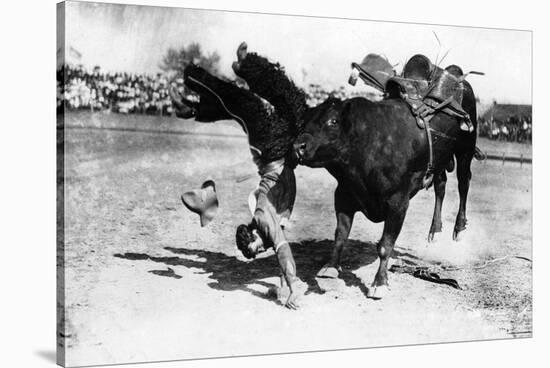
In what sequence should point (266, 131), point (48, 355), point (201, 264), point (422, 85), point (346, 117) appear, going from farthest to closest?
point (422, 85) → point (346, 117) → point (266, 131) → point (201, 264) → point (48, 355)

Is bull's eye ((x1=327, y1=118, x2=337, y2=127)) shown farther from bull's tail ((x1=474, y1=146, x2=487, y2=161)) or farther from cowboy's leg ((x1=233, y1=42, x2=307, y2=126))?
bull's tail ((x1=474, y1=146, x2=487, y2=161))

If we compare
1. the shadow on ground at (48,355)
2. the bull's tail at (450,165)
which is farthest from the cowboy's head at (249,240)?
the bull's tail at (450,165)

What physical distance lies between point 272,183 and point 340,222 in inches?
25.9

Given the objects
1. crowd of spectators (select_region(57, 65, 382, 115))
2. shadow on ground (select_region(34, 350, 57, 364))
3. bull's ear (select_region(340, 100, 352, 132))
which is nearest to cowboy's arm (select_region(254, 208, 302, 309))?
bull's ear (select_region(340, 100, 352, 132))

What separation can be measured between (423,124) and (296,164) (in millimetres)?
1074

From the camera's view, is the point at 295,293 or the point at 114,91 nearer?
the point at 114,91

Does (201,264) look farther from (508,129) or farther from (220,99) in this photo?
(508,129)

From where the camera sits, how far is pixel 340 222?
323 inches

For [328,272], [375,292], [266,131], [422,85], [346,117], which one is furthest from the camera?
[422,85]

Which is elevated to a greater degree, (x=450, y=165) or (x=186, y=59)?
(x=186, y=59)

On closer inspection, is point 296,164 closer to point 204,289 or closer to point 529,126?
point 204,289

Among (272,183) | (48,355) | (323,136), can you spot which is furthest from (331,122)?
(48,355)

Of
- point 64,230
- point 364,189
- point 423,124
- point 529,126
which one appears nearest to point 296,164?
point 364,189

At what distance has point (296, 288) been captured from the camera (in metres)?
7.96
